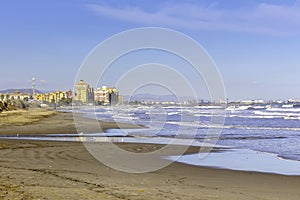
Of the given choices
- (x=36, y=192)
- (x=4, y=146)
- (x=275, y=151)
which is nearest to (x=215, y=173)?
(x=36, y=192)

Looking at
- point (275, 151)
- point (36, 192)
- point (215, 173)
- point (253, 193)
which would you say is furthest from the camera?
point (275, 151)

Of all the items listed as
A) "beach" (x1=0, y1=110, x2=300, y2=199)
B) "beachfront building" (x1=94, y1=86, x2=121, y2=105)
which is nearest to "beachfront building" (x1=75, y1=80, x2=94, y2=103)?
"beachfront building" (x1=94, y1=86, x2=121, y2=105)

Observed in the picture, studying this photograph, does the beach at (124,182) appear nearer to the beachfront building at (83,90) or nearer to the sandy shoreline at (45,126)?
the beachfront building at (83,90)

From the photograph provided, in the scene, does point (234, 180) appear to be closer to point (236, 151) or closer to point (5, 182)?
point (5, 182)

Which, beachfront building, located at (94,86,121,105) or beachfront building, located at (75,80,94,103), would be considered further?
beachfront building, located at (94,86,121,105)

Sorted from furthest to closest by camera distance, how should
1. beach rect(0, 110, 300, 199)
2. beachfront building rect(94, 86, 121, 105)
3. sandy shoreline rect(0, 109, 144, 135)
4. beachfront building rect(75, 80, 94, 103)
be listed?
beachfront building rect(94, 86, 121, 105) < beachfront building rect(75, 80, 94, 103) < sandy shoreline rect(0, 109, 144, 135) < beach rect(0, 110, 300, 199)

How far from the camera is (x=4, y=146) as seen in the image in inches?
747

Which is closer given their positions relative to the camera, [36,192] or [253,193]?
[36,192]

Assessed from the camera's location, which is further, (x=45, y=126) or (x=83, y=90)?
(x=83, y=90)

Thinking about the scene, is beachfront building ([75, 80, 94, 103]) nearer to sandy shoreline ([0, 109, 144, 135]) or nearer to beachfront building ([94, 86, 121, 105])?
beachfront building ([94, 86, 121, 105])

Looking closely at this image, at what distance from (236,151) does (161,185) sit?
380 inches

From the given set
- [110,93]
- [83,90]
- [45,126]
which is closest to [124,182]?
[45,126]

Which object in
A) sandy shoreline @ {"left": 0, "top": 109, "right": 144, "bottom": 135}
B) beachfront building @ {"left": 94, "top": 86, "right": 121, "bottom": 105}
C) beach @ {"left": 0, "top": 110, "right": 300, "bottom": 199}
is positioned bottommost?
sandy shoreline @ {"left": 0, "top": 109, "right": 144, "bottom": 135}

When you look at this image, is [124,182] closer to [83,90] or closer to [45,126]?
[45,126]
